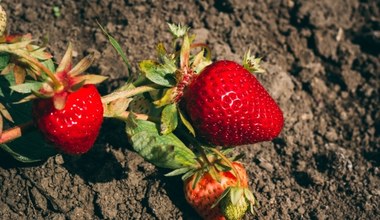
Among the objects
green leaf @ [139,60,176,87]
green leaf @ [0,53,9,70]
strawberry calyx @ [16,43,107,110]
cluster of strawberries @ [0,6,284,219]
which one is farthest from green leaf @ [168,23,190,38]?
green leaf @ [0,53,9,70]

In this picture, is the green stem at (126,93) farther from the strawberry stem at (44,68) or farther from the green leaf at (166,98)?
the strawberry stem at (44,68)

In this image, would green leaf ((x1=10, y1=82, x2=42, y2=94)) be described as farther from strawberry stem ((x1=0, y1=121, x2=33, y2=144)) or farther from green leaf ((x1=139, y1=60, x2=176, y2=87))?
green leaf ((x1=139, y1=60, x2=176, y2=87))

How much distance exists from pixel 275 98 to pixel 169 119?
87 cm

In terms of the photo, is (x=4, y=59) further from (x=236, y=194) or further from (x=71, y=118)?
(x=236, y=194)

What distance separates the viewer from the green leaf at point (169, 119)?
2.41 m

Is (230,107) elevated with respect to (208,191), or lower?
elevated

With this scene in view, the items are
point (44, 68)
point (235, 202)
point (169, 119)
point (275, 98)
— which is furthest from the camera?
point (275, 98)

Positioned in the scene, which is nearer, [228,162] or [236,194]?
[236,194]

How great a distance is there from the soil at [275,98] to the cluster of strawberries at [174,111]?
0.25 meters

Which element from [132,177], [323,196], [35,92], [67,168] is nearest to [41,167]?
[67,168]

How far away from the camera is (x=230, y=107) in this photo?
93.0 inches

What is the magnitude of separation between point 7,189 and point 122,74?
2.72 feet

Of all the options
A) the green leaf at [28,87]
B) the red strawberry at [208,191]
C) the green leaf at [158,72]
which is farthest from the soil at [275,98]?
the green leaf at [28,87]

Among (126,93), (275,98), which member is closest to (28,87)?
(126,93)
